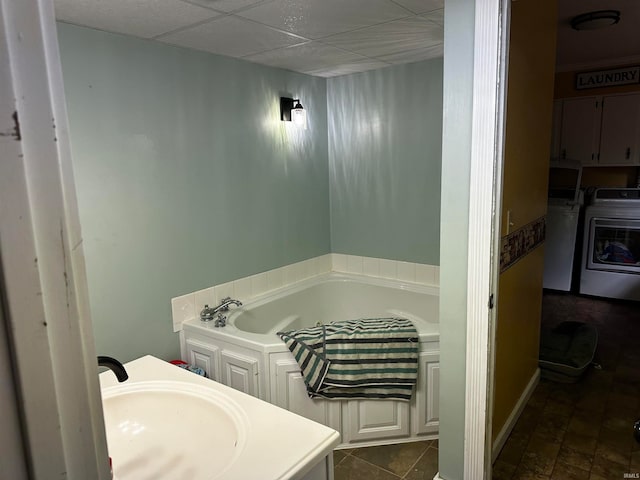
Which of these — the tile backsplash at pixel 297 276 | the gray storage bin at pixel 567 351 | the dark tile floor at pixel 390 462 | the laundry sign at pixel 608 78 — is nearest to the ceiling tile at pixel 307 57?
the tile backsplash at pixel 297 276

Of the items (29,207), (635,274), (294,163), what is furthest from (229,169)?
(635,274)

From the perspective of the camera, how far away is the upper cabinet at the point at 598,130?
455 cm

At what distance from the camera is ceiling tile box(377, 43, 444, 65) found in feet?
9.39

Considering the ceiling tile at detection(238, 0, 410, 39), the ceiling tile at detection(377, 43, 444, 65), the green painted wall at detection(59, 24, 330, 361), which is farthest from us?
the ceiling tile at detection(377, 43, 444, 65)

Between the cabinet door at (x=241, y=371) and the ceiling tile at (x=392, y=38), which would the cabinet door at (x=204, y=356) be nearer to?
the cabinet door at (x=241, y=371)

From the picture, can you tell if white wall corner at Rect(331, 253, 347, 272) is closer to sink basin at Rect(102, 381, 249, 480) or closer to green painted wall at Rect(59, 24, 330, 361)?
green painted wall at Rect(59, 24, 330, 361)

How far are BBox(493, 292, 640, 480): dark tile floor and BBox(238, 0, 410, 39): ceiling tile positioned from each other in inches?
88.4

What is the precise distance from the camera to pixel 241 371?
252cm

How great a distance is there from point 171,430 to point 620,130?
500cm

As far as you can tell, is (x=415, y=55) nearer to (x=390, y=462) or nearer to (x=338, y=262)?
(x=338, y=262)

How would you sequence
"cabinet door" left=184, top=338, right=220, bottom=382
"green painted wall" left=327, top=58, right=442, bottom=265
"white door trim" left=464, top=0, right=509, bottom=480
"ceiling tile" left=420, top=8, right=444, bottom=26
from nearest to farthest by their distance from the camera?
"white door trim" left=464, top=0, right=509, bottom=480 < "ceiling tile" left=420, top=8, right=444, bottom=26 < "cabinet door" left=184, top=338, right=220, bottom=382 < "green painted wall" left=327, top=58, right=442, bottom=265

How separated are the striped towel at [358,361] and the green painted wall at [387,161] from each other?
1.13 m

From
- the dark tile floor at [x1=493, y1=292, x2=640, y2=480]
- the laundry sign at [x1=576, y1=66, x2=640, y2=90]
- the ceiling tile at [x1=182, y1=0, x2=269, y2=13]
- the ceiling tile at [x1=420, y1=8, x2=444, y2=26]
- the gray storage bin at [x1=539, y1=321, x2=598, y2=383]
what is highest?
the laundry sign at [x1=576, y1=66, x2=640, y2=90]

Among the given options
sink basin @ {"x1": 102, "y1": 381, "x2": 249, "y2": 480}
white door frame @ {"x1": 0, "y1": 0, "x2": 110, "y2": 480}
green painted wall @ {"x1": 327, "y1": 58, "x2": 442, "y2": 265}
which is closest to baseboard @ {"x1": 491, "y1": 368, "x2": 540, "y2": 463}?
green painted wall @ {"x1": 327, "y1": 58, "x2": 442, "y2": 265}
